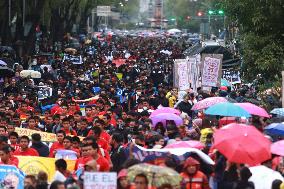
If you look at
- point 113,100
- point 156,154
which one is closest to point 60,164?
point 156,154

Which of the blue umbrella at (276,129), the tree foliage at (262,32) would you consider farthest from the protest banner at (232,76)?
the blue umbrella at (276,129)

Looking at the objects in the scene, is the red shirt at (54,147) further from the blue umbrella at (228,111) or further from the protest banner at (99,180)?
the protest banner at (99,180)

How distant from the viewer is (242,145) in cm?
1184

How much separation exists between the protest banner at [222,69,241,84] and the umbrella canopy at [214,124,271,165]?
66.8 feet

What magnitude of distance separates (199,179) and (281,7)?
13.8 m

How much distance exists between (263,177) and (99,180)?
8.54 ft

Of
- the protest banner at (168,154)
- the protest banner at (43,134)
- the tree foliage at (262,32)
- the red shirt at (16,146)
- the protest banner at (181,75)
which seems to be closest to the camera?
the protest banner at (168,154)

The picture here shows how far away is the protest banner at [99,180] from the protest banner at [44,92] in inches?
690

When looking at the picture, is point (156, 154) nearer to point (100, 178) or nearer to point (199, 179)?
point (199, 179)

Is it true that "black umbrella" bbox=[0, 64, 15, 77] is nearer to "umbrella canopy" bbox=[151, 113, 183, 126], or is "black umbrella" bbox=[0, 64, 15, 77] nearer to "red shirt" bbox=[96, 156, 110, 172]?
"umbrella canopy" bbox=[151, 113, 183, 126]

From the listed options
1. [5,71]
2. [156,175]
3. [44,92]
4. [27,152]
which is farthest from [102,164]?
[5,71]

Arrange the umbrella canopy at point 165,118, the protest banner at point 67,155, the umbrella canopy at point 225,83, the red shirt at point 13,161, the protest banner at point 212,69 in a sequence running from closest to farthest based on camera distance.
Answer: the red shirt at point 13,161, the protest banner at point 67,155, the umbrella canopy at point 165,118, the protest banner at point 212,69, the umbrella canopy at point 225,83

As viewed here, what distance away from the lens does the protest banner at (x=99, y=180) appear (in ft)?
33.7

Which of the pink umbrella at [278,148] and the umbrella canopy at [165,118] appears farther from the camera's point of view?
the umbrella canopy at [165,118]
